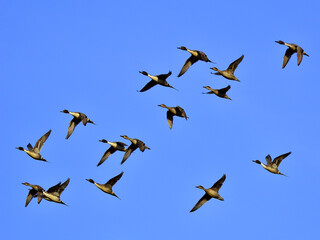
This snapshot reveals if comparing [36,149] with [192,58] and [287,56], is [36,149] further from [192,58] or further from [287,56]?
[287,56]

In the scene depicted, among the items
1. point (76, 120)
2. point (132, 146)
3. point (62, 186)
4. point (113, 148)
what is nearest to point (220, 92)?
point (132, 146)

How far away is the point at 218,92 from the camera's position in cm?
3841

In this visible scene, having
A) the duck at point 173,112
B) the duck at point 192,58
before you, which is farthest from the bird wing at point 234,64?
the duck at point 173,112

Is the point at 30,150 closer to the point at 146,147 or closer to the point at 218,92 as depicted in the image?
the point at 146,147

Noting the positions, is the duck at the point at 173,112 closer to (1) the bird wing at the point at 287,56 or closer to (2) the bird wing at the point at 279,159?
(2) the bird wing at the point at 279,159

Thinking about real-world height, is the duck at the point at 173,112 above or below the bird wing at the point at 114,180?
above

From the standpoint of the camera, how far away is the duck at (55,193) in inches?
1437

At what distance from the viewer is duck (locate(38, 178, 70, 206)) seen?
36500 mm

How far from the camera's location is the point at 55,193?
36750mm

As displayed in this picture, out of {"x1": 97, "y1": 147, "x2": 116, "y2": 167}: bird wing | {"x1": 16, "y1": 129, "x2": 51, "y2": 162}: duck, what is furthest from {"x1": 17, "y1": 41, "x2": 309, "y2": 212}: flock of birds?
{"x1": 97, "y1": 147, "x2": 116, "y2": 167}: bird wing

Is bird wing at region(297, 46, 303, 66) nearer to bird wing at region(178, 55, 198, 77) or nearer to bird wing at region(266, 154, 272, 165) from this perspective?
bird wing at region(266, 154, 272, 165)

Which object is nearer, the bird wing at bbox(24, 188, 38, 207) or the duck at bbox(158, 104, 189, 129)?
the bird wing at bbox(24, 188, 38, 207)

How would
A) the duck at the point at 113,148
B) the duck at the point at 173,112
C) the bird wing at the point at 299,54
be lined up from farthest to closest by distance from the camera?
the duck at the point at 113,148 < the duck at the point at 173,112 < the bird wing at the point at 299,54

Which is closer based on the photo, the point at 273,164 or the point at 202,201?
the point at 202,201
